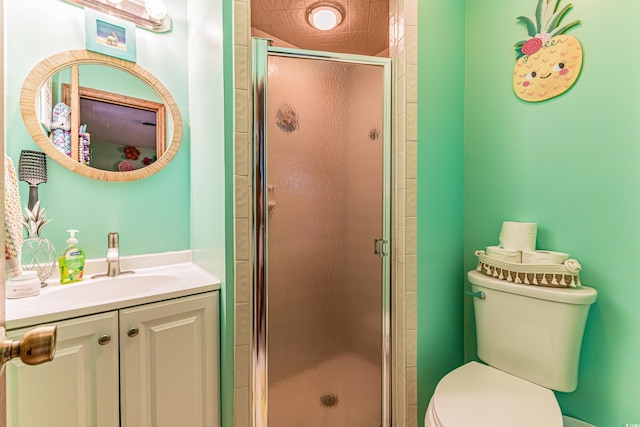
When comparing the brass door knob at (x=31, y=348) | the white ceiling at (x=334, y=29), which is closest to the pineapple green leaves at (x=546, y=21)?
the white ceiling at (x=334, y=29)

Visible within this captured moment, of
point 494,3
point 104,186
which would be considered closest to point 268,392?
point 104,186

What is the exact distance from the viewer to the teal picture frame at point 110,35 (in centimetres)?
135

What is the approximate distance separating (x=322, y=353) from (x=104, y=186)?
131 centimetres

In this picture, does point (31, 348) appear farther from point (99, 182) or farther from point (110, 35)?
point (110, 35)

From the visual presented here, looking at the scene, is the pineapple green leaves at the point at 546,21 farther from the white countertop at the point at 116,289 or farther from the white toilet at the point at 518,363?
the white countertop at the point at 116,289

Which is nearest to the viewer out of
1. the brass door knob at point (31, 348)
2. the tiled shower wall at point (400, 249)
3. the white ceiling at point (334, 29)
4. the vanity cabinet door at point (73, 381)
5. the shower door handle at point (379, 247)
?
the brass door knob at point (31, 348)

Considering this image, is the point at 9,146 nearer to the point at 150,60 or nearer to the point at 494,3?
the point at 150,60

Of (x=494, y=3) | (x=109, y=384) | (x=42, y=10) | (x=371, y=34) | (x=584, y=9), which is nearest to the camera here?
(x=109, y=384)

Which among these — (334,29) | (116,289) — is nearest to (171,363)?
(116,289)

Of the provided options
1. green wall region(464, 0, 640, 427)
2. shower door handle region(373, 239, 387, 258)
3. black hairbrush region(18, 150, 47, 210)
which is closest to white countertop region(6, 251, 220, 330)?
black hairbrush region(18, 150, 47, 210)

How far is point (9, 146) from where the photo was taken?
1.21m

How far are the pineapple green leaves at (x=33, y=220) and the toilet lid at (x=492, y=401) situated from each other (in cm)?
169

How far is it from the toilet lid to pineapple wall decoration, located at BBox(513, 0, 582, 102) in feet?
3.77

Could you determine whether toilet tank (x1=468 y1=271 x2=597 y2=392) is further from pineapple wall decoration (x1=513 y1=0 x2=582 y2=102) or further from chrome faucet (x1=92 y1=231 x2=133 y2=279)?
chrome faucet (x1=92 y1=231 x2=133 y2=279)
